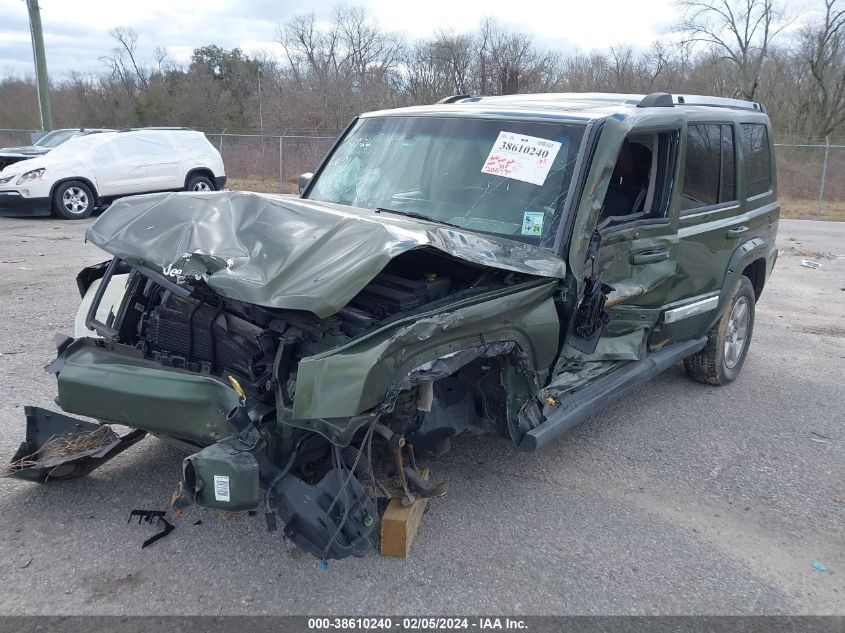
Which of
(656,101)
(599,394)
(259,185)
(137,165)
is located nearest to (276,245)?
(599,394)

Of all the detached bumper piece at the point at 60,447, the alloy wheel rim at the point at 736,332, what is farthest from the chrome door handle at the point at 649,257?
the detached bumper piece at the point at 60,447

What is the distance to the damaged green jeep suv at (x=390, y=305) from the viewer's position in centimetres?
278

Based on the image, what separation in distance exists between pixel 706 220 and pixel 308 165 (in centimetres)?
1816

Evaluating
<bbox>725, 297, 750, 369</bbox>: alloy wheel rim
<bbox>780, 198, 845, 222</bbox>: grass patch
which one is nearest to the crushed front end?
<bbox>725, 297, 750, 369</bbox>: alloy wheel rim

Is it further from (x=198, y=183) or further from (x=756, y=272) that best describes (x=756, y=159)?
(x=198, y=183)

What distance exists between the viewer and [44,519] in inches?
131

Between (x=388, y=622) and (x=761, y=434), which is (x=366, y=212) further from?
(x=761, y=434)

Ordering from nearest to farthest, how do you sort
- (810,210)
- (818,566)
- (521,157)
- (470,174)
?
(818,566) < (521,157) < (470,174) < (810,210)

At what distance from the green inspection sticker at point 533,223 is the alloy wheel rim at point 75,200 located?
1280 cm

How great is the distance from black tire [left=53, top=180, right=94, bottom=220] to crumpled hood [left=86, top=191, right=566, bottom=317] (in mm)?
11586

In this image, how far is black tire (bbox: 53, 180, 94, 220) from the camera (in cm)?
1377

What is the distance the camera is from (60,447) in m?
3.62

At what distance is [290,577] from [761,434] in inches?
131

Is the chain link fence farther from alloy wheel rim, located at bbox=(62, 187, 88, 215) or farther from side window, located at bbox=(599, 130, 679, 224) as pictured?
side window, located at bbox=(599, 130, 679, 224)
